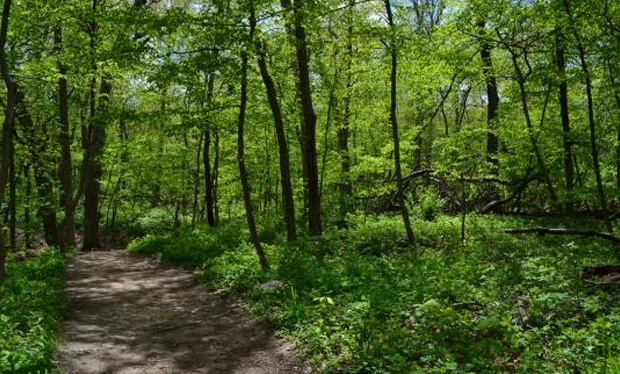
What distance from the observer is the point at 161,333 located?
27.0 feet

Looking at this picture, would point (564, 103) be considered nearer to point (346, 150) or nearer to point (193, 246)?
point (346, 150)

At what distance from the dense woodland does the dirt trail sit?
72 centimetres

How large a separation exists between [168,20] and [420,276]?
6412 mm

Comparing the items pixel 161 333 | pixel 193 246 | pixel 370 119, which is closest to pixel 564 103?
pixel 370 119

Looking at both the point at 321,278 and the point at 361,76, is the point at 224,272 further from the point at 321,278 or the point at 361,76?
the point at 361,76

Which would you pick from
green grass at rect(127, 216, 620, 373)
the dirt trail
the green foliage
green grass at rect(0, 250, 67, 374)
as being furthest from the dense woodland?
green grass at rect(0, 250, 67, 374)

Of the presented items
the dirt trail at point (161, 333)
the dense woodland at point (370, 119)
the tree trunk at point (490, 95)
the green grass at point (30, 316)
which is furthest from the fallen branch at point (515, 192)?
the green grass at point (30, 316)

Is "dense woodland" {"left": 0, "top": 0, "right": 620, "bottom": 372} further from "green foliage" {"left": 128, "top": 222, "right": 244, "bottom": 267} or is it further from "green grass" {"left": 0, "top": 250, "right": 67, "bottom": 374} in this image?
"green grass" {"left": 0, "top": 250, "right": 67, "bottom": 374}

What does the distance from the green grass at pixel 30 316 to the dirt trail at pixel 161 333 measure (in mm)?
A: 319

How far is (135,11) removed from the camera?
980cm

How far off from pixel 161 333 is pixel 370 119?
43.2 feet

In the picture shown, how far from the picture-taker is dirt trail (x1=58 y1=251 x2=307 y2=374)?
6715 mm

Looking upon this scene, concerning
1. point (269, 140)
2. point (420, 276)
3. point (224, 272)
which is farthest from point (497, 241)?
point (269, 140)

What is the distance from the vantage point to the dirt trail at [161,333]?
671cm
